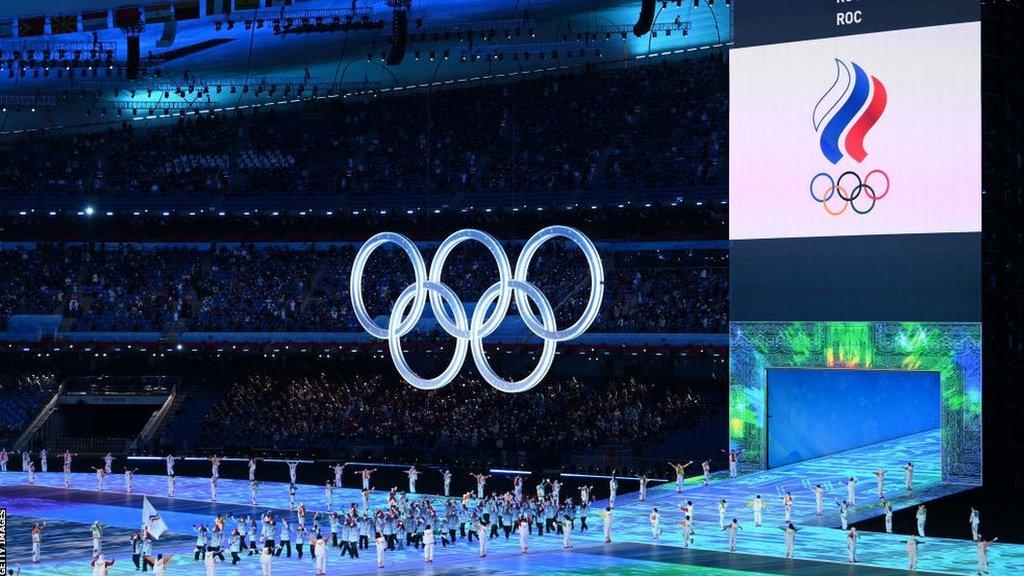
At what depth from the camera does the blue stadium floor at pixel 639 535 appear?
1294 inches

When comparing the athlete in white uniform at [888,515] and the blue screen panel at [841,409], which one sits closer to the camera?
the athlete in white uniform at [888,515]

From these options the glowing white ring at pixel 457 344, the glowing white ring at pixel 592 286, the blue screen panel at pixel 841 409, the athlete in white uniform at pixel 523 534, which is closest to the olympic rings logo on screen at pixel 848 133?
the blue screen panel at pixel 841 409

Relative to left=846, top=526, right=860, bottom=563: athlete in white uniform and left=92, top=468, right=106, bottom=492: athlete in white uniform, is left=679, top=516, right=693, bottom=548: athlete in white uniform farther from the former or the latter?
left=92, top=468, right=106, bottom=492: athlete in white uniform

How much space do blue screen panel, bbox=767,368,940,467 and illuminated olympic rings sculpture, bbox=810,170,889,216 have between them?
220 inches

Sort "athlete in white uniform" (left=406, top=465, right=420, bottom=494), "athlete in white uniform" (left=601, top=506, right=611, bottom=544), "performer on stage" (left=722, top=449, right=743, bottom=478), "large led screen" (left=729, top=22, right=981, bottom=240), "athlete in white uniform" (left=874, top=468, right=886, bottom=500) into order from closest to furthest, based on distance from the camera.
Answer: "athlete in white uniform" (left=601, top=506, right=611, bottom=544), "athlete in white uniform" (left=874, top=468, right=886, bottom=500), "large led screen" (left=729, top=22, right=981, bottom=240), "athlete in white uniform" (left=406, top=465, right=420, bottom=494), "performer on stage" (left=722, top=449, right=743, bottom=478)

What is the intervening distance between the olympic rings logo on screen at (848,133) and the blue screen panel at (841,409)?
5.76 m

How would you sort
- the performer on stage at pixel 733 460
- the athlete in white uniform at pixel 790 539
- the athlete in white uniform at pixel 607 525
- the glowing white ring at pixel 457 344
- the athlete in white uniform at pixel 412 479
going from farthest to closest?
the performer on stage at pixel 733 460
the athlete in white uniform at pixel 412 479
the glowing white ring at pixel 457 344
the athlete in white uniform at pixel 607 525
the athlete in white uniform at pixel 790 539

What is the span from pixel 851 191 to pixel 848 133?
1.75 meters

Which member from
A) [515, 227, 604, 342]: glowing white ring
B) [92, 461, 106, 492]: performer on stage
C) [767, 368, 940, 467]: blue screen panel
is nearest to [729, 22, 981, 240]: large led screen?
[767, 368, 940, 467]: blue screen panel

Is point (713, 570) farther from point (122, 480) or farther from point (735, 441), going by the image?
point (122, 480)

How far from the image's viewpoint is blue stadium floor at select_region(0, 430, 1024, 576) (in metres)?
32.9

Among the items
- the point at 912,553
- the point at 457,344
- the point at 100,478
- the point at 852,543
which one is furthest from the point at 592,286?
the point at 100,478

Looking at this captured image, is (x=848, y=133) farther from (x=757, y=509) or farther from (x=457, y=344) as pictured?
(x=457, y=344)

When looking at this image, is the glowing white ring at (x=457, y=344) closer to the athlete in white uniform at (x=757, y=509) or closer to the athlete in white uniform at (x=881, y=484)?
the athlete in white uniform at (x=757, y=509)
